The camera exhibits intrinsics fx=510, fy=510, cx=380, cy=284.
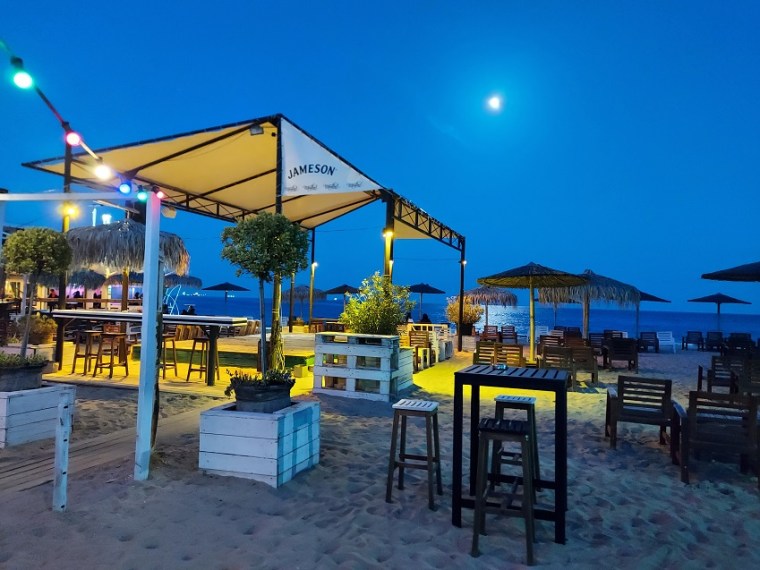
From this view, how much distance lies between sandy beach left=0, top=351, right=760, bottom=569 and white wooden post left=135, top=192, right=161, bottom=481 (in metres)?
0.22

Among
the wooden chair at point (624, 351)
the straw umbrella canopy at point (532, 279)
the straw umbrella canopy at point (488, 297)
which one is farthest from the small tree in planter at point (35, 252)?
the straw umbrella canopy at point (488, 297)

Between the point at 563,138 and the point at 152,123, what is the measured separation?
3436 inches

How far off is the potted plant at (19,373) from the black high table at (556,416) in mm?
3883

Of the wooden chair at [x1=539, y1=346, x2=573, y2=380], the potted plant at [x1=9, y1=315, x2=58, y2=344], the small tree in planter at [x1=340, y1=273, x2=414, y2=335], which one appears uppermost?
the small tree in planter at [x1=340, y1=273, x2=414, y2=335]

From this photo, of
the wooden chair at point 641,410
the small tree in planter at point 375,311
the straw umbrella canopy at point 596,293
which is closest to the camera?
the wooden chair at point 641,410

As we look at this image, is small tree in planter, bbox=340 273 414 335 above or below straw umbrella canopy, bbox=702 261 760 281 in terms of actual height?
below

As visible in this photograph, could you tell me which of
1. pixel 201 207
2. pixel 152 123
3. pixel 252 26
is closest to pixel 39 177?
pixel 152 123

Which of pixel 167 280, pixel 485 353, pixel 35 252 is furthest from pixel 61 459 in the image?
pixel 167 280

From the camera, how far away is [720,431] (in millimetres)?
3906

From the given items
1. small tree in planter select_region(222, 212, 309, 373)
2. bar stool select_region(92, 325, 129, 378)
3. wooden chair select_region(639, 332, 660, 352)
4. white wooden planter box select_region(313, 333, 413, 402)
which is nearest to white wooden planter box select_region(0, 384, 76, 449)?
small tree in planter select_region(222, 212, 309, 373)

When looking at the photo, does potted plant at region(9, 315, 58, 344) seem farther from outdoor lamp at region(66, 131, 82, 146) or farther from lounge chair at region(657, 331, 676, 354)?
lounge chair at region(657, 331, 676, 354)

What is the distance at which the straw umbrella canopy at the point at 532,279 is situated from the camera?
10.3m

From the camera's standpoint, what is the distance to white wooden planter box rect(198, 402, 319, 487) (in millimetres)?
3504

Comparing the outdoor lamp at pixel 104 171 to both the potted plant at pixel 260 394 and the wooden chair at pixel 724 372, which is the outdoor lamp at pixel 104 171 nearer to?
the potted plant at pixel 260 394
